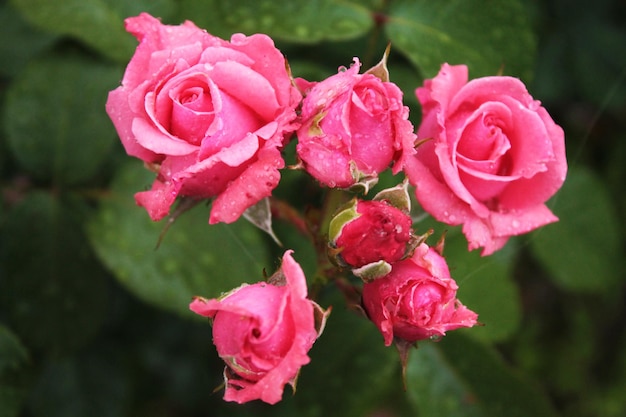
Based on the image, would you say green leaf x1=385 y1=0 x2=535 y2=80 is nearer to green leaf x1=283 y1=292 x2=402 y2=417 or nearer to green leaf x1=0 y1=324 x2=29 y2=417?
green leaf x1=283 y1=292 x2=402 y2=417

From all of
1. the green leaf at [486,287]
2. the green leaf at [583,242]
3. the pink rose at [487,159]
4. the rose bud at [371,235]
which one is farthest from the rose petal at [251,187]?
the green leaf at [583,242]

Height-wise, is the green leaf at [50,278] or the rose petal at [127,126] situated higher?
the rose petal at [127,126]

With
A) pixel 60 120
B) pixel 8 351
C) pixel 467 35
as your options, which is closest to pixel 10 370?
pixel 8 351

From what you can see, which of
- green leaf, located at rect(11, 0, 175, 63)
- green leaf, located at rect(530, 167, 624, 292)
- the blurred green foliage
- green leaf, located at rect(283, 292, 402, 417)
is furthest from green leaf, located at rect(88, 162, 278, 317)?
green leaf, located at rect(530, 167, 624, 292)

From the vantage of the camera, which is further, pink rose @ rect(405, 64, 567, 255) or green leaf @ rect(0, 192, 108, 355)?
green leaf @ rect(0, 192, 108, 355)

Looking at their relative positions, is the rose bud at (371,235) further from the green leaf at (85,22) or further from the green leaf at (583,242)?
the green leaf at (583,242)

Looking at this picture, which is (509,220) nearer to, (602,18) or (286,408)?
(286,408)

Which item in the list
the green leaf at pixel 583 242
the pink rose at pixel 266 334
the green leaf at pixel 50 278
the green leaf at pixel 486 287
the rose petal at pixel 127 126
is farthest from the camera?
the green leaf at pixel 583 242
